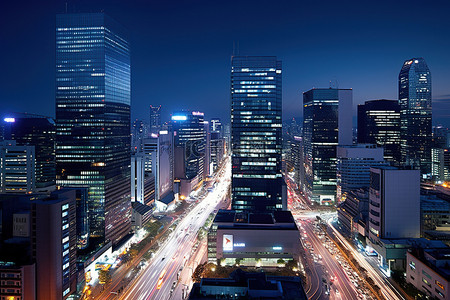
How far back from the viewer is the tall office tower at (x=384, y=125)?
109 m

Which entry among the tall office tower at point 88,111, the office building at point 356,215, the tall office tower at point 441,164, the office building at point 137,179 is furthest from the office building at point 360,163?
the tall office tower at point 88,111

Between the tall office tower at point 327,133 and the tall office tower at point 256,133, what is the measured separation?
31.6 m

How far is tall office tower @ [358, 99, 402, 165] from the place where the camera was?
109 m

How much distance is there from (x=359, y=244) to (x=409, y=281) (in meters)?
14.1

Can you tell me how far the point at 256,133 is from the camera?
63219 millimetres

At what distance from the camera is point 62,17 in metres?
50.0

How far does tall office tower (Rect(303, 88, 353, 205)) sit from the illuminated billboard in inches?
1932

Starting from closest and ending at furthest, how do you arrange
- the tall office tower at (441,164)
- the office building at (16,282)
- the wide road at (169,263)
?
the office building at (16,282) → the wide road at (169,263) → the tall office tower at (441,164)

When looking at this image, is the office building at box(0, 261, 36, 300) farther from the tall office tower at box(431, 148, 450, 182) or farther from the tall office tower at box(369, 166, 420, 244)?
the tall office tower at box(431, 148, 450, 182)

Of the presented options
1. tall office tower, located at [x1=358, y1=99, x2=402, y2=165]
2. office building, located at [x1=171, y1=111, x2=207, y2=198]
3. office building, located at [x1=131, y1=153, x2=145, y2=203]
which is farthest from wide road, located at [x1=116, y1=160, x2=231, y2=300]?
tall office tower, located at [x1=358, y1=99, x2=402, y2=165]

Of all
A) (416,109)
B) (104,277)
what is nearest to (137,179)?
(104,277)

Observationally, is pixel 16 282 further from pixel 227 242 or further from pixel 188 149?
pixel 188 149

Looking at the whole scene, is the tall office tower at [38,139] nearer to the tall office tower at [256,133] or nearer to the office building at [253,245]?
the tall office tower at [256,133]

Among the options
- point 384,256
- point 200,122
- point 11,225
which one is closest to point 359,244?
point 384,256
